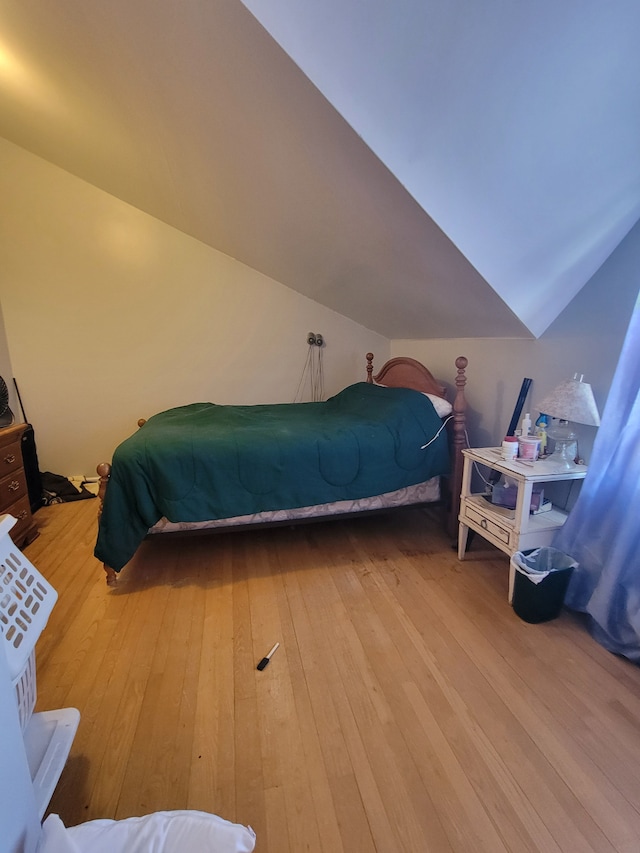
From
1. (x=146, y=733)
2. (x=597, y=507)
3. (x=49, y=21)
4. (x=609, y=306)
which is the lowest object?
(x=146, y=733)

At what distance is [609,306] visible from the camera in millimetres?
1750

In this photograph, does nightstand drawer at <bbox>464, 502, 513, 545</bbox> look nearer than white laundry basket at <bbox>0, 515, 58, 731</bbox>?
No

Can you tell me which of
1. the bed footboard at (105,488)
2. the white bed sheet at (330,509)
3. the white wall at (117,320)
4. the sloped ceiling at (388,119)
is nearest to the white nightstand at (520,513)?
the white bed sheet at (330,509)

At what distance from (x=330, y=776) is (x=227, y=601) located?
0.92m

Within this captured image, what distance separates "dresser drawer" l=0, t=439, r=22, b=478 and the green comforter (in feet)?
2.71

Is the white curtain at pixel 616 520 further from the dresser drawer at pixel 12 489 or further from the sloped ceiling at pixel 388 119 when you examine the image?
the dresser drawer at pixel 12 489

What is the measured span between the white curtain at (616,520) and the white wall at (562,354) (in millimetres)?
211

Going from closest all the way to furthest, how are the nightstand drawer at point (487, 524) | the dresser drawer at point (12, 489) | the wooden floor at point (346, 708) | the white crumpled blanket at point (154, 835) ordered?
the white crumpled blanket at point (154, 835) < the wooden floor at point (346, 708) < the nightstand drawer at point (487, 524) < the dresser drawer at point (12, 489)

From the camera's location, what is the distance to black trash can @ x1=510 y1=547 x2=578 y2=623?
5.52 feet

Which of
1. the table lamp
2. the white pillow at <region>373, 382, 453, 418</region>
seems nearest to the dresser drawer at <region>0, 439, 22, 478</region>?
the white pillow at <region>373, 382, 453, 418</region>

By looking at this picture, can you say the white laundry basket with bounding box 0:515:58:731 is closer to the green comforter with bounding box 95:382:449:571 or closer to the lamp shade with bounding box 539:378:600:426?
the green comforter with bounding box 95:382:449:571

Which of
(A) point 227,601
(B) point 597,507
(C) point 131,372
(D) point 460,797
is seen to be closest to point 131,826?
(D) point 460,797

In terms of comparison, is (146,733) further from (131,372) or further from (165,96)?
(131,372)

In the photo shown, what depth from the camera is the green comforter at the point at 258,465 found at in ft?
6.42
